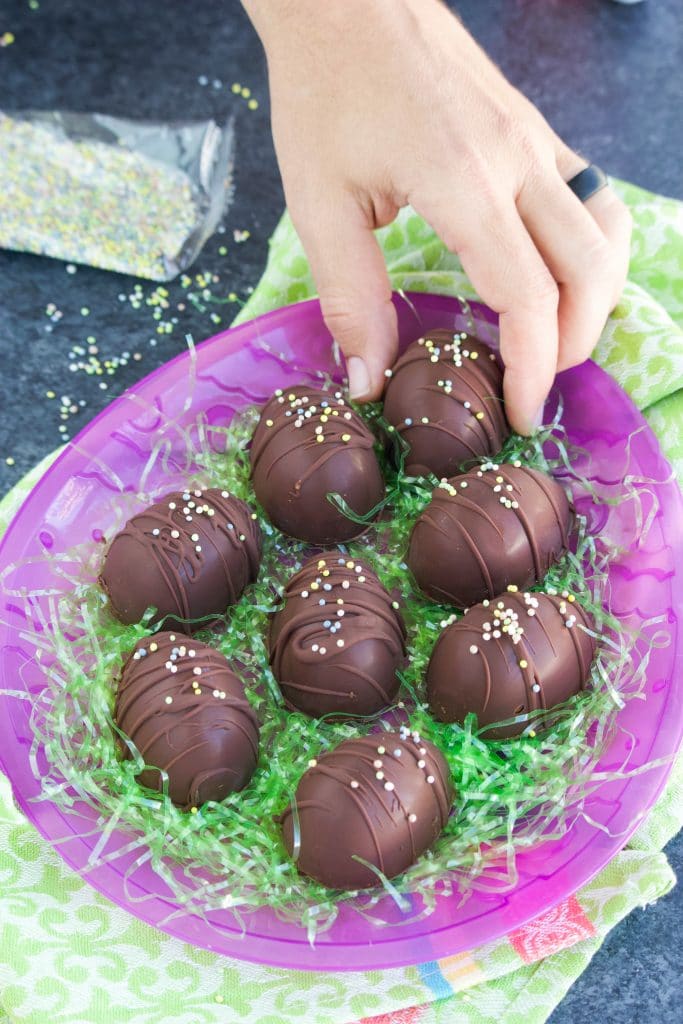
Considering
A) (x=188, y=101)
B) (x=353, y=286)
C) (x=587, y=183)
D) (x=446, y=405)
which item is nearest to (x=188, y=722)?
(x=446, y=405)

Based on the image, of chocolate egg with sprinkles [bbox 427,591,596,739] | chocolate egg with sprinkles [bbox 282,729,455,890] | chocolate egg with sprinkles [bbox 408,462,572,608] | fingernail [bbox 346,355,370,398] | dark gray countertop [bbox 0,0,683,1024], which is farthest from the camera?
dark gray countertop [bbox 0,0,683,1024]

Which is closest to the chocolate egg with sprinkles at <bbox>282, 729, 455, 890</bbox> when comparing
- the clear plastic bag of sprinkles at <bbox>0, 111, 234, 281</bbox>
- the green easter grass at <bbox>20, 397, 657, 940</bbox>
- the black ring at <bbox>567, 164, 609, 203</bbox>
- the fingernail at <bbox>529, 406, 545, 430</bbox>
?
the green easter grass at <bbox>20, 397, 657, 940</bbox>

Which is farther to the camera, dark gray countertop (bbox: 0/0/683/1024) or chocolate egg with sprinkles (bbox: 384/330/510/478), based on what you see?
dark gray countertop (bbox: 0/0/683/1024)

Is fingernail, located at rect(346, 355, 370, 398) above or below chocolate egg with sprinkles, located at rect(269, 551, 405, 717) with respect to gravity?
above

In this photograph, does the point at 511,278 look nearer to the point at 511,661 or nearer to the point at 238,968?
the point at 511,661

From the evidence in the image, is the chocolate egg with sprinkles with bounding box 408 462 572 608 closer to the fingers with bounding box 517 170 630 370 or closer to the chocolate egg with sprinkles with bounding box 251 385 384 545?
the chocolate egg with sprinkles with bounding box 251 385 384 545

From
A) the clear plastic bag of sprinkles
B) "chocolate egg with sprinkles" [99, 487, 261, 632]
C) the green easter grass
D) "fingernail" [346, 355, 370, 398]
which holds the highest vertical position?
the clear plastic bag of sprinkles
